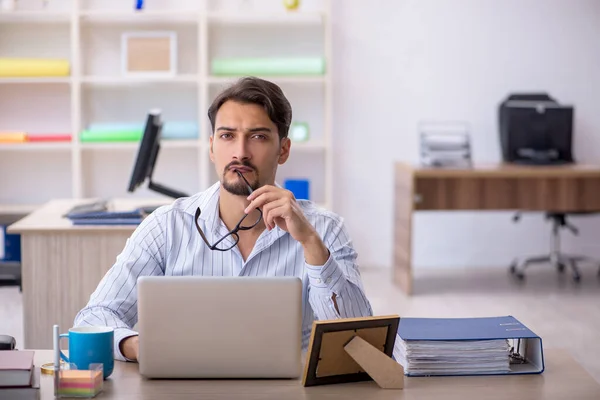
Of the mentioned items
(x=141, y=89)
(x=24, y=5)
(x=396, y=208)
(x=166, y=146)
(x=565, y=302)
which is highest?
(x=24, y=5)

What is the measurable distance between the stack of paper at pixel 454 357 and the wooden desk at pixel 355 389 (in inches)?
0.9

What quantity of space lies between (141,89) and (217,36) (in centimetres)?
64

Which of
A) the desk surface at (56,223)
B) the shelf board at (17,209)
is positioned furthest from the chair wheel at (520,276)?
the shelf board at (17,209)

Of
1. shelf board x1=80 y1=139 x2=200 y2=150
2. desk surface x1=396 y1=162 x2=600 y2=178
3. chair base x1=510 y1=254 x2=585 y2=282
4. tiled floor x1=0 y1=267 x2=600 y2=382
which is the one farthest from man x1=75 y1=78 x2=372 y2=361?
chair base x1=510 y1=254 x2=585 y2=282

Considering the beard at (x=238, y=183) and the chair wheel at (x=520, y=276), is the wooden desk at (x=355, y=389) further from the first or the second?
the chair wheel at (x=520, y=276)

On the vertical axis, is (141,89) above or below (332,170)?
above

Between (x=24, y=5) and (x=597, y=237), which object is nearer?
(x=24, y=5)

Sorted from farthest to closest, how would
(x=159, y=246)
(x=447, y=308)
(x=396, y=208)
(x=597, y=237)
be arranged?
(x=597, y=237) → (x=396, y=208) → (x=447, y=308) → (x=159, y=246)

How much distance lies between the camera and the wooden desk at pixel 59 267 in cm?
346

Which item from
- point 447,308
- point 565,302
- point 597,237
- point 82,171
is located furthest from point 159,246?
point 597,237

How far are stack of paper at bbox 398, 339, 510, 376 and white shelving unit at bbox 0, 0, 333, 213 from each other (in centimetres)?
420

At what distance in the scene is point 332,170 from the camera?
6.28 m

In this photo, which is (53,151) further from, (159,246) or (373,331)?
(373,331)

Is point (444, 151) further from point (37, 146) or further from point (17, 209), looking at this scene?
point (17, 209)
